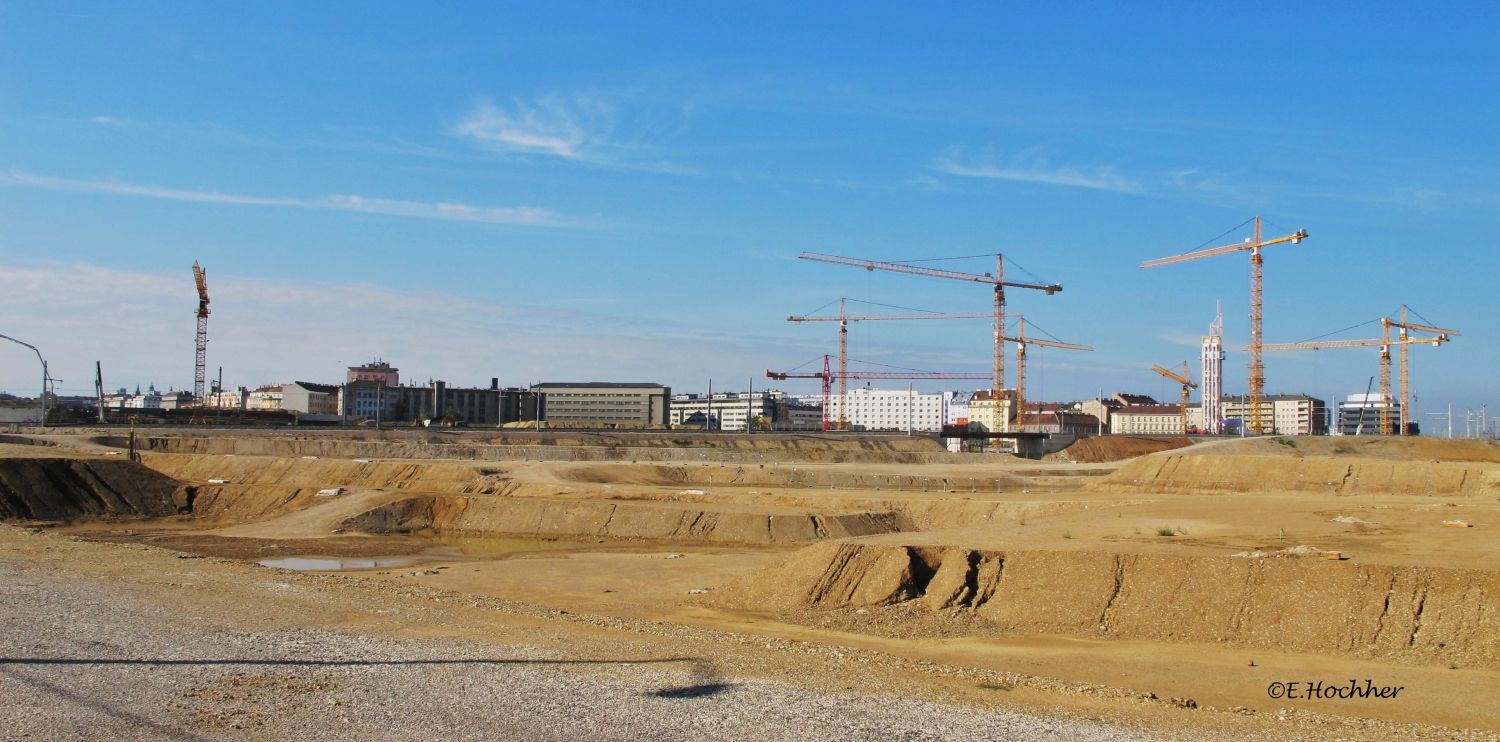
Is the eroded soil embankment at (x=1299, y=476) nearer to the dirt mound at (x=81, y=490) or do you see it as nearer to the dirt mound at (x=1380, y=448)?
the dirt mound at (x=1380, y=448)

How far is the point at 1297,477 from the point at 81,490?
72.3 metres

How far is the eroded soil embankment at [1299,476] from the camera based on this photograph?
63.7 metres

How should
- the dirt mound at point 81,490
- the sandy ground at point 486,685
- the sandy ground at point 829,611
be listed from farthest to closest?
the dirt mound at point 81,490 → the sandy ground at point 829,611 → the sandy ground at point 486,685

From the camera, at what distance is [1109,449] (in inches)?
4569

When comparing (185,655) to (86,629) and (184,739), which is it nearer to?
(86,629)

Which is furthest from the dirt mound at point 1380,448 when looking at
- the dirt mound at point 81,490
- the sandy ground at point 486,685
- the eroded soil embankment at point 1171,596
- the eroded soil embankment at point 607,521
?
the sandy ground at point 486,685

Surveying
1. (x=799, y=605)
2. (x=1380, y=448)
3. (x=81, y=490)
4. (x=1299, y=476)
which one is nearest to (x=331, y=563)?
(x=799, y=605)

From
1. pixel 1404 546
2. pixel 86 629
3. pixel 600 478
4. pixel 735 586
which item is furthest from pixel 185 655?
pixel 600 478

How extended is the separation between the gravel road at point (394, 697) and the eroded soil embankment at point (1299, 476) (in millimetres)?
56810

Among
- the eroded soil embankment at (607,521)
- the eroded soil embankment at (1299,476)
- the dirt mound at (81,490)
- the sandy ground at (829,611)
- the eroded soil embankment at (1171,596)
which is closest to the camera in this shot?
the sandy ground at (829,611)

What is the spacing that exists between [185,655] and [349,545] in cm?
3235

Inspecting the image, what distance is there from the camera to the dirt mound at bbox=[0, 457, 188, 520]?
→ 57688 mm

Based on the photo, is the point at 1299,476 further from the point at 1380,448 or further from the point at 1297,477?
the point at 1380,448

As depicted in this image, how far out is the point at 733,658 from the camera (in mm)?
19266
